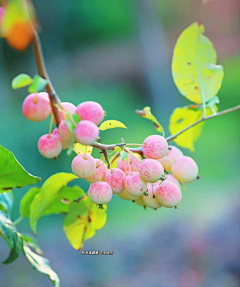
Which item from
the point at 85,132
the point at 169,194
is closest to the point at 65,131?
the point at 85,132

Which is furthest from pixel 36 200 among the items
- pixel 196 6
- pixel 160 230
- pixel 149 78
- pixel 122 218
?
pixel 196 6

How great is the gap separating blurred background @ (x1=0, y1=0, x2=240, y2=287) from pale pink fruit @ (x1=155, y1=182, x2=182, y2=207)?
66 cm

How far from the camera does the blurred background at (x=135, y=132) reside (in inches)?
45.5

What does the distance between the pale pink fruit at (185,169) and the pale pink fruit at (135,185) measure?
0.06 meters

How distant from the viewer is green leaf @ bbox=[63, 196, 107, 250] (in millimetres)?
373

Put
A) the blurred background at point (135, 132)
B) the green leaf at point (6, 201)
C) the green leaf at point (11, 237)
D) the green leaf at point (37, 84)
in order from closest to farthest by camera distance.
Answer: the green leaf at point (37, 84) → the green leaf at point (11, 237) → the green leaf at point (6, 201) → the blurred background at point (135, 132)

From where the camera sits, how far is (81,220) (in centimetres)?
38

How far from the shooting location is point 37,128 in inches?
89.2

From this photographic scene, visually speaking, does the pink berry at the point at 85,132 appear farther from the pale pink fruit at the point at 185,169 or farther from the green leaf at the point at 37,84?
the pale pink fruit at the point at 185,169

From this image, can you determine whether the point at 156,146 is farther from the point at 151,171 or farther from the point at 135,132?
the point at 135,132

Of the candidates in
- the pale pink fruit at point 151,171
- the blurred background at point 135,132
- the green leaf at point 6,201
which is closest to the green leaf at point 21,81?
the pale pink fruit at point 151,171

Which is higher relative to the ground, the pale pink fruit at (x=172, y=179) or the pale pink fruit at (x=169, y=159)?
the pale pink fruit at (x=169, y=159)

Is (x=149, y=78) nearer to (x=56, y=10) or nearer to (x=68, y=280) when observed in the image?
(x=56, y=10)

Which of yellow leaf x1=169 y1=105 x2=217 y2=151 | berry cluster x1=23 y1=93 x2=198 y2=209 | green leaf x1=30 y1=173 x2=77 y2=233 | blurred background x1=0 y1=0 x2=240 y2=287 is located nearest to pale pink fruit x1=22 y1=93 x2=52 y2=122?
berry cluster x1=23 y1=93 x2=198 y2=209
